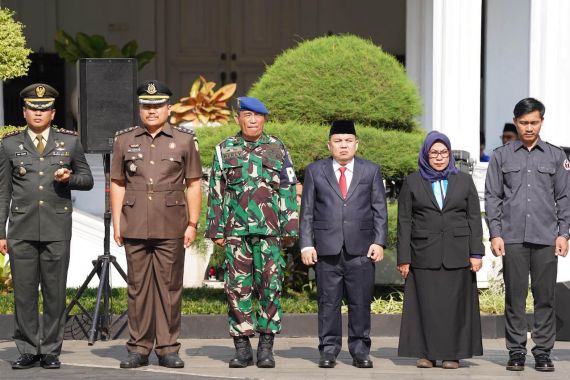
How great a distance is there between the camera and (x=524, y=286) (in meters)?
9.20

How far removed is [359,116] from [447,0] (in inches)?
113

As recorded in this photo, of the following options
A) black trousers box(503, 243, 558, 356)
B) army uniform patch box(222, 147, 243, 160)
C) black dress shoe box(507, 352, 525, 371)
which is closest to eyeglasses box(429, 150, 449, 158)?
black trousers box(503, 243, 558, 356)

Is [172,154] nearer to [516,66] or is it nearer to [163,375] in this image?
[163,375]

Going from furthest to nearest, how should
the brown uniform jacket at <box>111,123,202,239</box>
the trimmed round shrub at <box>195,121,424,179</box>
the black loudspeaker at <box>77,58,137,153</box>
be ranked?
the trimmed round shrub at <box>195,121,424,179</box>, the black loudspeaker at <box>77,58,137,153</box>, the brown uniform jacket at <box>111,123,202,239</box>

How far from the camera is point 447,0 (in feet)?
45.8

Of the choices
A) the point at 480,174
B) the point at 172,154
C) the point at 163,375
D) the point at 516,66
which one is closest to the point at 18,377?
the point at 163,375

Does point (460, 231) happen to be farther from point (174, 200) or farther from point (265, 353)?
point (174, 200)

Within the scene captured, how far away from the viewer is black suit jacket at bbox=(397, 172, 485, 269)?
9.22 metres

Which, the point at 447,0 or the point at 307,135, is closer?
the point at 307,135

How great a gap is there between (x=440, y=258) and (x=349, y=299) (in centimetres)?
68

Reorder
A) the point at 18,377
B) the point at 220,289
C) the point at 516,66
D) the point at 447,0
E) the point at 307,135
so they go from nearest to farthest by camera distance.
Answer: the point at 18,377 < the point at 307,135 < the point at 220,289 < the point at 447,0 < the point at 516,66

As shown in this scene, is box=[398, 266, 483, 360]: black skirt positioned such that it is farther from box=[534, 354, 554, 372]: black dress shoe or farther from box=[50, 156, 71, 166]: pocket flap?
box=[50, 156, 71, 166]: pocket flap

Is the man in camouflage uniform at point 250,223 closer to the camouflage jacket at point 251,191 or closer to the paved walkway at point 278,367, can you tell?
the camouflage jacket at point 251,191

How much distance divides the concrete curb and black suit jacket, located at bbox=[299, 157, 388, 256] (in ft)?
6.13
